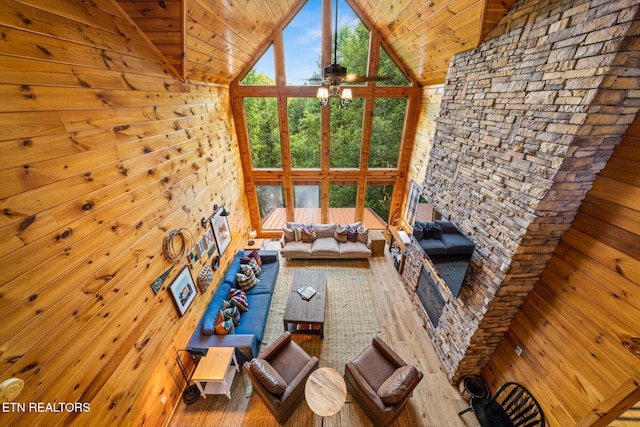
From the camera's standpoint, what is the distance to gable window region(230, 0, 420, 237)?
521cm

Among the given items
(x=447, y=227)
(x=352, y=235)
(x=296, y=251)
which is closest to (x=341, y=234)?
(x=352, y=235)

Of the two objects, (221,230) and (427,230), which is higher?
Result: (427,230)

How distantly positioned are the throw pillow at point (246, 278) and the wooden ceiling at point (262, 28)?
3.56 metres

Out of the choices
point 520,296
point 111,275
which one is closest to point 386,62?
point 520,296

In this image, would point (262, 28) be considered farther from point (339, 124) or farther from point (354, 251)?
point (354, 251)

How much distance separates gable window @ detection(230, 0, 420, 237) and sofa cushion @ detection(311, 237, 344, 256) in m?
1.15

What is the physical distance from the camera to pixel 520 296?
257 centimetres

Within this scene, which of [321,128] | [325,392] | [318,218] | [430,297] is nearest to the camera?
[325,392]

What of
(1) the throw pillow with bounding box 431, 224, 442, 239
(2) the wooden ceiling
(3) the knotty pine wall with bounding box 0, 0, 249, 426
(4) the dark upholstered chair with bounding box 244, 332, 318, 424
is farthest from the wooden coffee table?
(2) the wooden ceiling

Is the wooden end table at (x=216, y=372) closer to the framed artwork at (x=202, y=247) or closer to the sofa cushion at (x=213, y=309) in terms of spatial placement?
the sofa cushion at (x=213, y=309)

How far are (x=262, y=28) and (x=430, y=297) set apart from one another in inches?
235

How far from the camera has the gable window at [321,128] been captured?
5.21 m

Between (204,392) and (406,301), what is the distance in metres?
3.80

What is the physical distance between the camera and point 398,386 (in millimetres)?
2547
